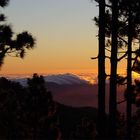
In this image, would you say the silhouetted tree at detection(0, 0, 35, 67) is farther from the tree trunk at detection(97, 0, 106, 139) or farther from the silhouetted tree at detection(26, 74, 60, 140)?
the silhouetted tree at detection(26, 74, 60, 140)

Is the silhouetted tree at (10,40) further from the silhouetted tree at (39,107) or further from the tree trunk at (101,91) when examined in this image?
the silhouetted tree at (39,107)

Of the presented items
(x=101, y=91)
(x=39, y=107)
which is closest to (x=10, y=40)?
(x=101, y=91)

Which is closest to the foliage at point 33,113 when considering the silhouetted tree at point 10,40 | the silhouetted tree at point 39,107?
the silhouetted tree at point 39,107

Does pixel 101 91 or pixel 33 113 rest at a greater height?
pixel 101 91

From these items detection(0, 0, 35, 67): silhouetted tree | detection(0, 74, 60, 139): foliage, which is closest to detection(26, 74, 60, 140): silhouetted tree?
detection(0, 74, 60, 139): foliage

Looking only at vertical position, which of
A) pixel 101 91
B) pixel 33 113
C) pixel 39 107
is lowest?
pixel 33 113

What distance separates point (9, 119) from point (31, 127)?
6.80m

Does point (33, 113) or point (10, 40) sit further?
point (33, 113)

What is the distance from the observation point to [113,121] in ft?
74.2

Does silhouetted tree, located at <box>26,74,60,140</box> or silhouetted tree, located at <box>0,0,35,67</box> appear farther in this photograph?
silhouetted tree, located at <box>26,74,60,140</box>

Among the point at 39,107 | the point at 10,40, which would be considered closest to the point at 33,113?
the point at 39,107

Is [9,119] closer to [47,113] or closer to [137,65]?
[47,113]

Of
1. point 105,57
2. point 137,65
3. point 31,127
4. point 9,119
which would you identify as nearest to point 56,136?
point 31,127

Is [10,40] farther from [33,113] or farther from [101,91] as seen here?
[33,113]
